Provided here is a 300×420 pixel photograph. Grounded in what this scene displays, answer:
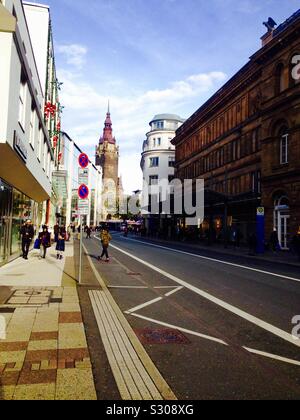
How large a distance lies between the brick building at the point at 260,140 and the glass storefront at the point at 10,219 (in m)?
Result: 17.7

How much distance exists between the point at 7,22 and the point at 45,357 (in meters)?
7.65

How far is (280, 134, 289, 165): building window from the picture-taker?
28284mm

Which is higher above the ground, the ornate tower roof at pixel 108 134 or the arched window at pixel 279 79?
the ornate tower roof at pixel 108 134

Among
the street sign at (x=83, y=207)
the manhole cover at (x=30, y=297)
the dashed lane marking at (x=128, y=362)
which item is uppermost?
the street sign at (x=83, y=207)

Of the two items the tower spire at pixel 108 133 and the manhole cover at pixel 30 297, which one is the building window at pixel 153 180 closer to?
the manhole cover at pixel 30 297

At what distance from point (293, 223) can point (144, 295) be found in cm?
1938

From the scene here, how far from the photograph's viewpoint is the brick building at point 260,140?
1070 inches

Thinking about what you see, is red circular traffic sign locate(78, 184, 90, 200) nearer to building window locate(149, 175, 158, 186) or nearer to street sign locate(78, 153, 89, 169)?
street sign locate(78, 153, 89, 169)

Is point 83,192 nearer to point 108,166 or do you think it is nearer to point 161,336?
point 161,336

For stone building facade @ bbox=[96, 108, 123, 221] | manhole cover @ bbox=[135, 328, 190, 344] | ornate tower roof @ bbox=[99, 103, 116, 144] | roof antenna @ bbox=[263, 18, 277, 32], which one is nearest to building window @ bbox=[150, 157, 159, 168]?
roof antenna @ bbox=[263, 18, 277, 32]

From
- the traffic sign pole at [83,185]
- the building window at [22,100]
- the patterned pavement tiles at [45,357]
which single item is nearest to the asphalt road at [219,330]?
the patterned pavement tiles at [45,357]

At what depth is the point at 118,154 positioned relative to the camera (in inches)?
6314
